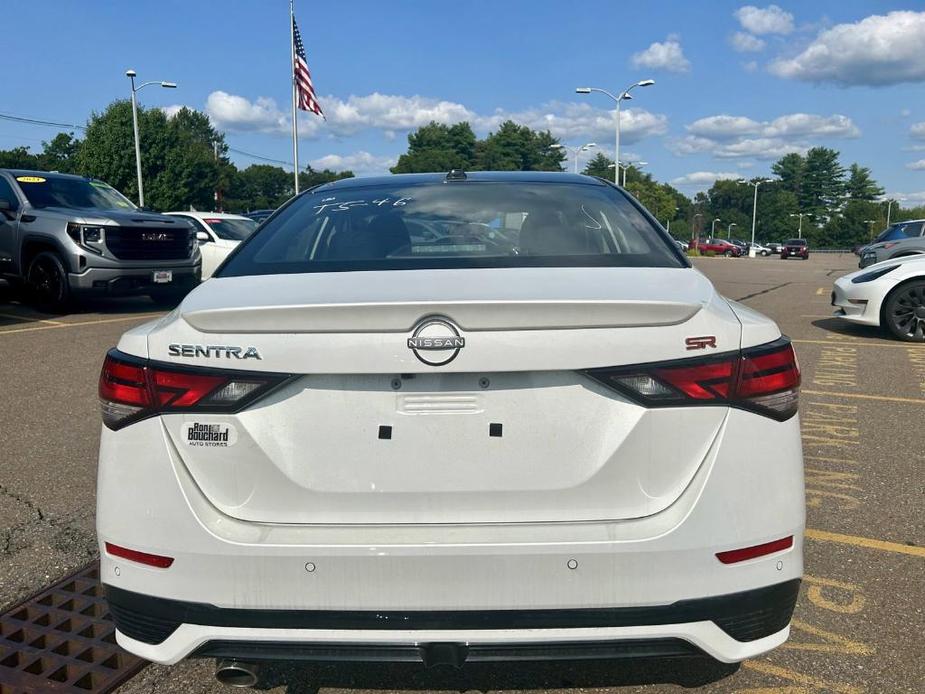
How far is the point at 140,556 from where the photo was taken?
6.55 feet

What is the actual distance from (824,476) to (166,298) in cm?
1176

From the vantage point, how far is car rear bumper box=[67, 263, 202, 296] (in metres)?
11.1

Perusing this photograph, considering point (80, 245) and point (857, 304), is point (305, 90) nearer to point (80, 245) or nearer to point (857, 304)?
point (80, 245)

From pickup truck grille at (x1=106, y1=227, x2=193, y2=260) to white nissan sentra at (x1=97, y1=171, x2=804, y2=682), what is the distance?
33.8 feet

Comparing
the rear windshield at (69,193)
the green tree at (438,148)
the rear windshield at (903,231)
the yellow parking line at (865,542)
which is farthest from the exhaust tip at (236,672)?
the green tree at (438,148)

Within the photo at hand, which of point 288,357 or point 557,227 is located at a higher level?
point 557,227

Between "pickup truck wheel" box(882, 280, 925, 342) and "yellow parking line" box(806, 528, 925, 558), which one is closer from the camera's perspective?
"yellow parking line" box(806, 528, 925, 558)

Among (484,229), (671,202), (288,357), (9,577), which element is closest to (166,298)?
(9,577)

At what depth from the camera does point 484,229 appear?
300 centimetres

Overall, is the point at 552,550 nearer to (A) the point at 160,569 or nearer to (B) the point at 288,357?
(B) the point at 288,357

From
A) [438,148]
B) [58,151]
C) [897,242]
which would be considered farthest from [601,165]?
[897,242]

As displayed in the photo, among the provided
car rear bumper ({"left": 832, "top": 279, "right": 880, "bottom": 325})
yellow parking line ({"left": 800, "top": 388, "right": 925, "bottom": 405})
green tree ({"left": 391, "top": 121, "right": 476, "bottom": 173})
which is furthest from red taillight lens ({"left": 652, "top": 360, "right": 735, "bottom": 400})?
green tree ({"left": 391, "top": 121, "right": 476, "bottom": 173})

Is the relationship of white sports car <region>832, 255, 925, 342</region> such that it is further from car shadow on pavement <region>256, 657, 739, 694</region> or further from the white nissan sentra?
the white nissan sentra

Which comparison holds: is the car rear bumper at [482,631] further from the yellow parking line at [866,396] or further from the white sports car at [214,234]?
the white sports car at [214,234]
